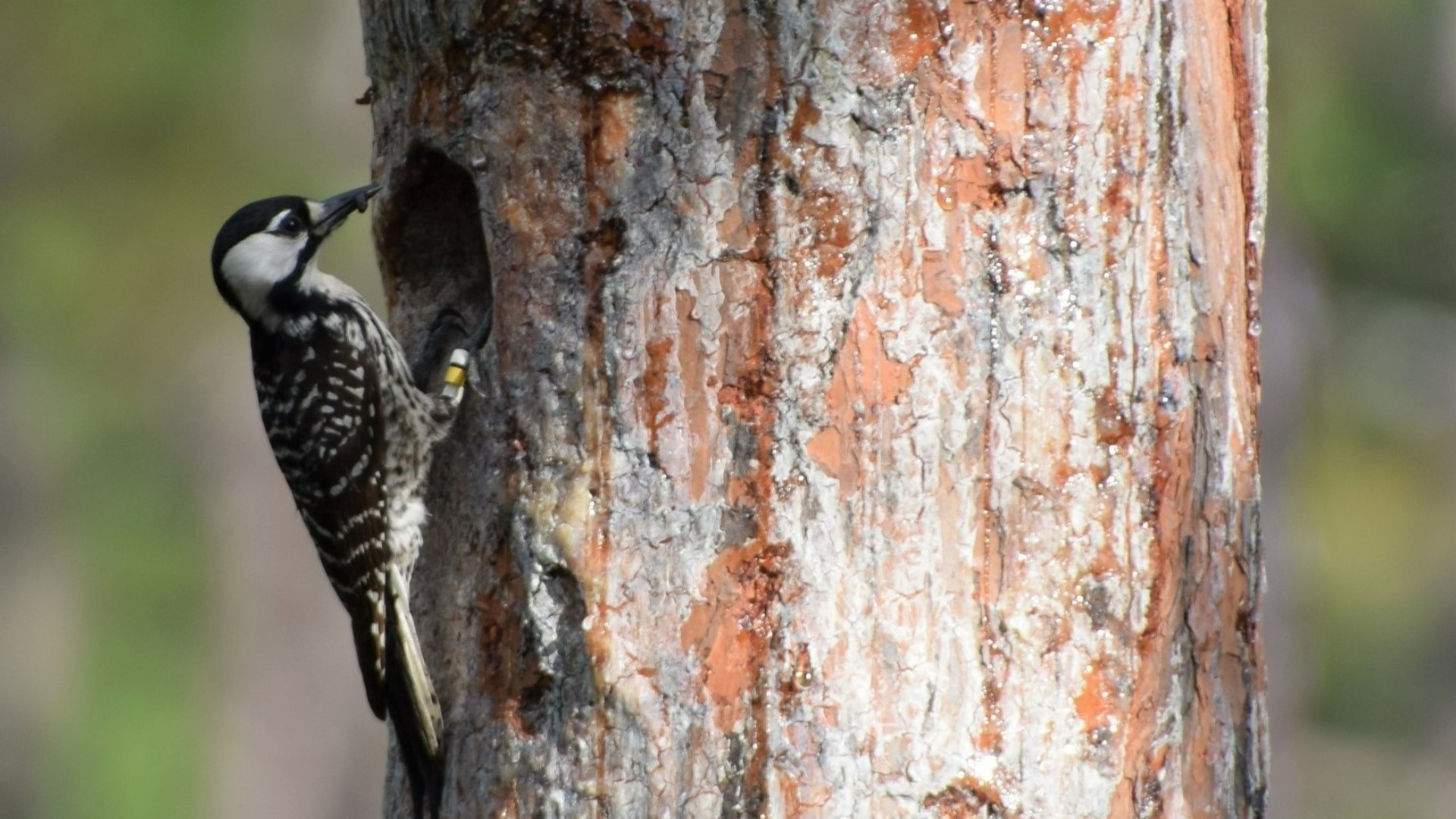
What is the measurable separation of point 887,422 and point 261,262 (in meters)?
2.20

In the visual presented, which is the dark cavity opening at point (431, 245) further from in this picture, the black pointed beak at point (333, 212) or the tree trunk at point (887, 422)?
the tree trunk at point (887, 422)

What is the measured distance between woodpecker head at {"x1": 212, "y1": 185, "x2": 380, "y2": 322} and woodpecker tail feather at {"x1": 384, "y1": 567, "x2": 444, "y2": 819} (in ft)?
4.33

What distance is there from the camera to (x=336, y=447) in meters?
3.96

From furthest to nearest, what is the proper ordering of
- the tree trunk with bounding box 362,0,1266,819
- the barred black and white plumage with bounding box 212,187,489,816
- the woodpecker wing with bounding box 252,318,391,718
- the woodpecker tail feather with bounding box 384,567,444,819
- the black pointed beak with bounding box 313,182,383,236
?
the black pointed beak with bounding box 313,182,383,236 → the woodpecker wing with bounding box 252,318,391,718 → the barred black and white plumage with bounding box 212,187,489,816 → the woodpecker tail feather with bounding box 384,567,444,819 → the tree trunk with bounding box 362,0,1266,819

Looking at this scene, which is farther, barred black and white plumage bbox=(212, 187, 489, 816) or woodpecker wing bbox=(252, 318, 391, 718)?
woodpecker wing bbox=(252, 318, 391, 718)

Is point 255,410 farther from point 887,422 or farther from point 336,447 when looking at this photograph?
point 887,422

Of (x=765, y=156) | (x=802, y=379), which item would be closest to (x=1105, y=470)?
(x=802, y=379)

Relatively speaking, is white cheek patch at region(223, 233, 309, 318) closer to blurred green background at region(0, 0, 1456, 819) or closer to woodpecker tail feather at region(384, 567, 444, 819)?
woodpecker tail feather at region(384, 567, 444, 819)

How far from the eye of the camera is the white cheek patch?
13.7 feet

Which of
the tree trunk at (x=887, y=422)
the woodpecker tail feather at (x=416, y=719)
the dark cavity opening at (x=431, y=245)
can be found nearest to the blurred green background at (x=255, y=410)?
the dark cavity opening at (x=431, y=245)

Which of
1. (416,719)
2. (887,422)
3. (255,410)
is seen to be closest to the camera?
Answer: (887,422)

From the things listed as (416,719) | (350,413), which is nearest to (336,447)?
(350,413)

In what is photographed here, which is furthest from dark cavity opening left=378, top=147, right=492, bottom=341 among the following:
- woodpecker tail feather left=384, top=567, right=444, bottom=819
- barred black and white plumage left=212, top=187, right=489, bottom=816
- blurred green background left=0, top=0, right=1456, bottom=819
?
blurred green background left=0, top=0, right=1456, bottom=819

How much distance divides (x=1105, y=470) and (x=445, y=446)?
142 centimetres
